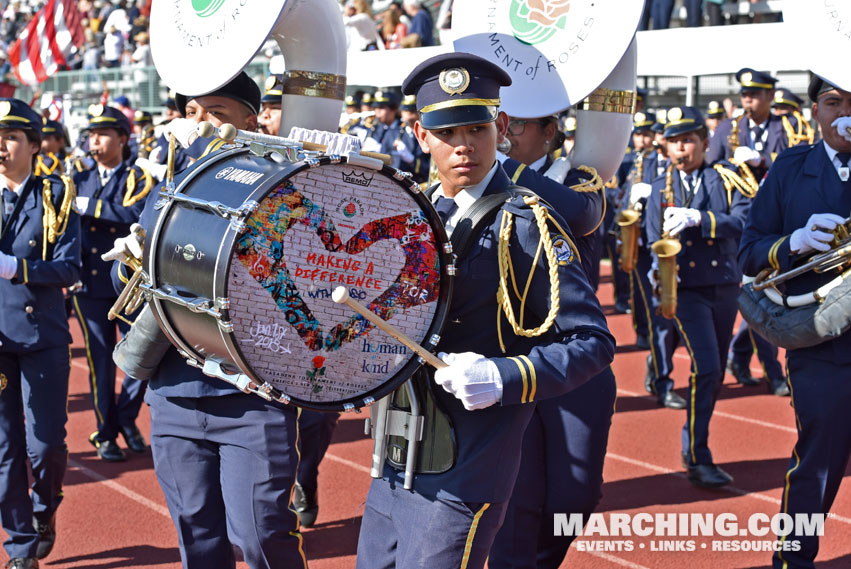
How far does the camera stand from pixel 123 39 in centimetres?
2438

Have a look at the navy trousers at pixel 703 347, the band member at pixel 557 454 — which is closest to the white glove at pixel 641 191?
the navy trousers at pixel 703 347

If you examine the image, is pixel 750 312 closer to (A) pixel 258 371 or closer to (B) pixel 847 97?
(B) pixel 847 97

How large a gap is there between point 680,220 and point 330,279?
4123 mm

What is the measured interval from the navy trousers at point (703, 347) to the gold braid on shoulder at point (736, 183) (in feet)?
2.04

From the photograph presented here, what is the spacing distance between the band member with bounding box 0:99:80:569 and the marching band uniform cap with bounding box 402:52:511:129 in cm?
260

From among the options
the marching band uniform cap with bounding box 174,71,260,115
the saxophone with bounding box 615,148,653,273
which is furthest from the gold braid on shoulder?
the marching band uniform cap with bounding box 174,71,260,115

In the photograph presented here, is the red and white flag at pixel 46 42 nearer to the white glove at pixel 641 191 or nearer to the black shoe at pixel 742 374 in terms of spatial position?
the white glove at pixel 641 191

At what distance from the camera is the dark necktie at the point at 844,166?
13.0 feet

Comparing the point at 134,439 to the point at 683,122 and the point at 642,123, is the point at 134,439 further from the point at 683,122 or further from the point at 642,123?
the point at 642,123

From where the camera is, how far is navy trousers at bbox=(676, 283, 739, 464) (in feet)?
19.2

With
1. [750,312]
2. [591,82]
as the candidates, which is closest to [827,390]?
[750,312]

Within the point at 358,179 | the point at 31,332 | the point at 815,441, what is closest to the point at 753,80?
the point at 815,441

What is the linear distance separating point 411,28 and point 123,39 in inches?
Result: 429

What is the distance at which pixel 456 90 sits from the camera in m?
2.66
